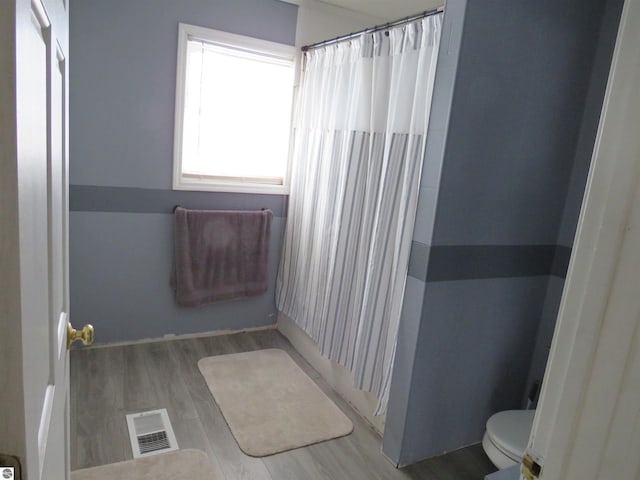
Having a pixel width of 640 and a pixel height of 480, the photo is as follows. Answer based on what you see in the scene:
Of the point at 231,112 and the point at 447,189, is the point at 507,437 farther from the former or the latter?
the point at 231,112

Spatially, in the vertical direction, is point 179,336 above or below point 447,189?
below

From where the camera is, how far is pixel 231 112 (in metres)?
2.87

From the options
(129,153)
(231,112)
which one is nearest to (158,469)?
(129,153)

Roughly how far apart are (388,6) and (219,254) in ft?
6.40

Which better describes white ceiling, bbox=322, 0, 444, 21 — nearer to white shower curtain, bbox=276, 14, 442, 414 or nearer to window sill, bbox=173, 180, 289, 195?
white shower curtain, bbox=276, 14, 442, 414

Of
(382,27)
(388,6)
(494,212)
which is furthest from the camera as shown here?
(388,6)

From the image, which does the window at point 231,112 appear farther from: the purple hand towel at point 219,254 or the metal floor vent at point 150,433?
the metal floor vent at point 150,433

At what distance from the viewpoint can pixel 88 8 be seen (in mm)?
2363

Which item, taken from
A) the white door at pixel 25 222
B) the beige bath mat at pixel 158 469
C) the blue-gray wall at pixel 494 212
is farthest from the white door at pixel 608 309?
the beige bath mat at pixel 158 469

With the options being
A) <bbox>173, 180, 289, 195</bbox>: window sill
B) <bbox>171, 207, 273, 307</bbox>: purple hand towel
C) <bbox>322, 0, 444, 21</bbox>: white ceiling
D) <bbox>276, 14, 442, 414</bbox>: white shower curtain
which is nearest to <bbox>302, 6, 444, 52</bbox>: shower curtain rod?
<bbox>276, 14, 442, 414</bbox>: white shower curtain

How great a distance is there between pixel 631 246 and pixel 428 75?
1.64 m

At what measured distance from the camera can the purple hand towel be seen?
9.29 ft

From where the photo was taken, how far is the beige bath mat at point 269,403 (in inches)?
84.5

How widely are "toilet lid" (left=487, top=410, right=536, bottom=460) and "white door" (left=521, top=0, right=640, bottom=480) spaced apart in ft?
4.72
